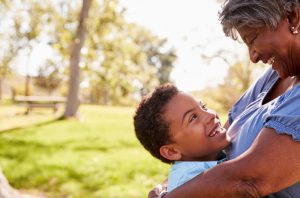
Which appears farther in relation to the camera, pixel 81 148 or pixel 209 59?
pixel 209 59

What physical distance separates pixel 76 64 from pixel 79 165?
10226 mm

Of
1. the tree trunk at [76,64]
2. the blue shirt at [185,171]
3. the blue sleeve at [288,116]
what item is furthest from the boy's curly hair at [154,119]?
the tree trunk at [76,64]

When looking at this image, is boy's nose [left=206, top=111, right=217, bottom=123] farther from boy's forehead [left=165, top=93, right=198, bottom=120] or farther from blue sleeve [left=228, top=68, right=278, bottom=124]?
blue sleeve [left=228, top=68, right=278, bottom=124]

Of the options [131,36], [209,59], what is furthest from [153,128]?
[209,59]

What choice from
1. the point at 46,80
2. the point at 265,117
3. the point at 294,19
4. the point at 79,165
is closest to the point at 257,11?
the point at 294,19

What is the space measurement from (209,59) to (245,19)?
1079 inches

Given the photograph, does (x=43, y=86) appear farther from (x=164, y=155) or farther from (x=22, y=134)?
(x=164, y=155)

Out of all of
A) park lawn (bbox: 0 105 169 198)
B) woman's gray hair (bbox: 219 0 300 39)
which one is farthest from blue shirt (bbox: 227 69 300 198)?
park lawn (bbox: 0 105 169 198)

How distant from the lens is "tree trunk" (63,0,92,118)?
61.6ft

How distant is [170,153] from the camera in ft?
7.88

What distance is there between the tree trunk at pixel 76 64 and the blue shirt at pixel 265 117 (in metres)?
16.4

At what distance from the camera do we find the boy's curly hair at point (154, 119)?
7.66ft

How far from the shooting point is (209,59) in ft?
95.5

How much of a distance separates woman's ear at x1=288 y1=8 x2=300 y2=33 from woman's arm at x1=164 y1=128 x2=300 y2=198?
0.52 meters
